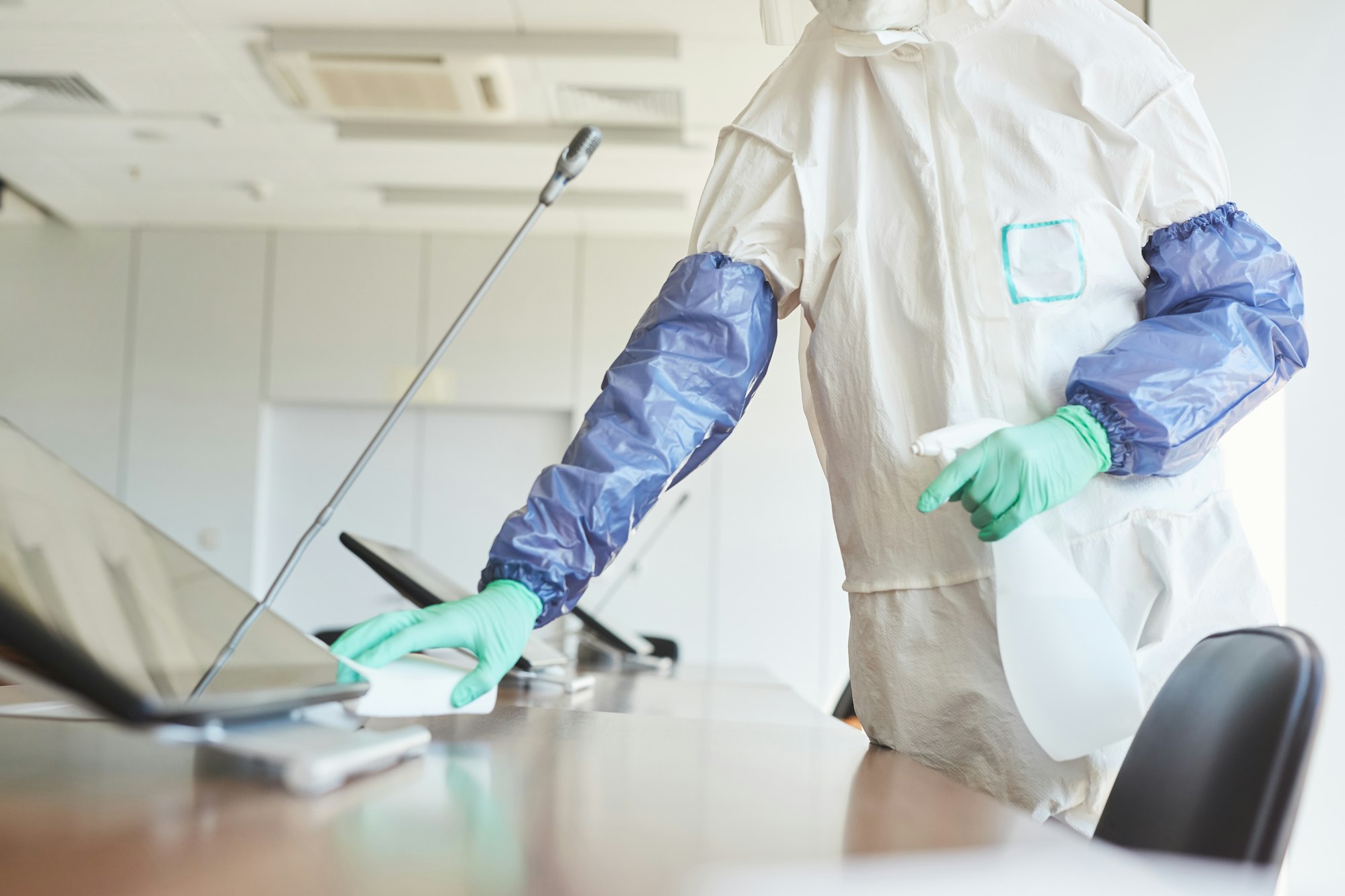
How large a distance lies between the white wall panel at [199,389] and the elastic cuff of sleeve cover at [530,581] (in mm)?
4779

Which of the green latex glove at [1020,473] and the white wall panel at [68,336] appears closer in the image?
the green latex glove at [1020,473]

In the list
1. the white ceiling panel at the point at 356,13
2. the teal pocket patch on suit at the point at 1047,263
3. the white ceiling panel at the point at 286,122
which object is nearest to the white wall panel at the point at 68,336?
the white ceiling panel at the point at 286,122

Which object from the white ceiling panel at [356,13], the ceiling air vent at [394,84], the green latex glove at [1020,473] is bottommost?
the green latex glove at [1020,473]

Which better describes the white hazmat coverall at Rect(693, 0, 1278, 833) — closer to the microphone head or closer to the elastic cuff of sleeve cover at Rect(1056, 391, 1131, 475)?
the elastic cuff of sleeve cover at Rect(1056, 391, 1131, 475)

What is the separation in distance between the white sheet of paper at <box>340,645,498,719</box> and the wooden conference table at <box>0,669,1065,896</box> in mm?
40

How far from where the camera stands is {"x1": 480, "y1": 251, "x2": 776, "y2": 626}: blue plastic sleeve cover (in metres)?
0.99

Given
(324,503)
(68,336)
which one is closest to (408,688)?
(324,503)

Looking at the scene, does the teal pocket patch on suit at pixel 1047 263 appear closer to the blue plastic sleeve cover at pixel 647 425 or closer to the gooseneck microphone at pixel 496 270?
the blue plastic sleeve cover at pixel 647 425

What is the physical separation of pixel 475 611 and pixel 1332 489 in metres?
1.54

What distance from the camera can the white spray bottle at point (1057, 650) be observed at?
0.85m

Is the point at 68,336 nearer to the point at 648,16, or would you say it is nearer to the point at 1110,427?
the point at 648,16

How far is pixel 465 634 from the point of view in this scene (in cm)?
88

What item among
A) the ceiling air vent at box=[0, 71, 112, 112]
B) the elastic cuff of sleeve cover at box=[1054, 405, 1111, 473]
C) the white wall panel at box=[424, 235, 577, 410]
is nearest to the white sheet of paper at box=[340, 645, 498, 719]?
A: the elastic cuff of sleeve cover at box=[1054, 405, 1111, 473]

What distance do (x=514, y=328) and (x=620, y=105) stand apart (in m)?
1.84
